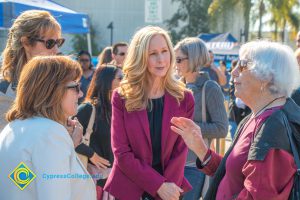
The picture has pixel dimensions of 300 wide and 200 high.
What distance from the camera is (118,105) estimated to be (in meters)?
3.27

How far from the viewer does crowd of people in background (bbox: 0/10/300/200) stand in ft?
7.51

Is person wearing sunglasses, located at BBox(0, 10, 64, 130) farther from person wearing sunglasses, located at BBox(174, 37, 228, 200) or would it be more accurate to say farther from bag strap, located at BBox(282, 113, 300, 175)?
bag strap, located at BBox(282, 113, 300, 175)

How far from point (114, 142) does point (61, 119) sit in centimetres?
87

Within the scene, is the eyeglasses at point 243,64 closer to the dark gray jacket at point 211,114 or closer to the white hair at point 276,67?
the white hair at point 276,67

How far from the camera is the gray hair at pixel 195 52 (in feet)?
14.2

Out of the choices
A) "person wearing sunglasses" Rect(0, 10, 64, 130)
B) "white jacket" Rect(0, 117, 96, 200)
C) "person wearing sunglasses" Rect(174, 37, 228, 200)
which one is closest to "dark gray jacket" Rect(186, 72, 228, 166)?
"person wearing sunglasses" Rect(174, 37, 228, 200)

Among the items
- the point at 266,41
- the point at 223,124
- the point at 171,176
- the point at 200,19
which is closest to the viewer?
the point at 266,41

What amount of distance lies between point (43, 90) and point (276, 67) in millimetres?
1195

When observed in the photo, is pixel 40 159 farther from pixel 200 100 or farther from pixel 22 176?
pixel 200 100

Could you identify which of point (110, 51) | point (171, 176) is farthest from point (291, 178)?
point (110, 51)

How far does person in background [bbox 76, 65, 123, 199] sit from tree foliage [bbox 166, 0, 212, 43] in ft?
141

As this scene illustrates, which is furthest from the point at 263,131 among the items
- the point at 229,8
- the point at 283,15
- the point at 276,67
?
the point at 283,15

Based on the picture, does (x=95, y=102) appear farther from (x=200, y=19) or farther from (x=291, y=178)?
(x=200, y=19)

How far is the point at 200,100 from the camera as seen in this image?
13.8 feet
